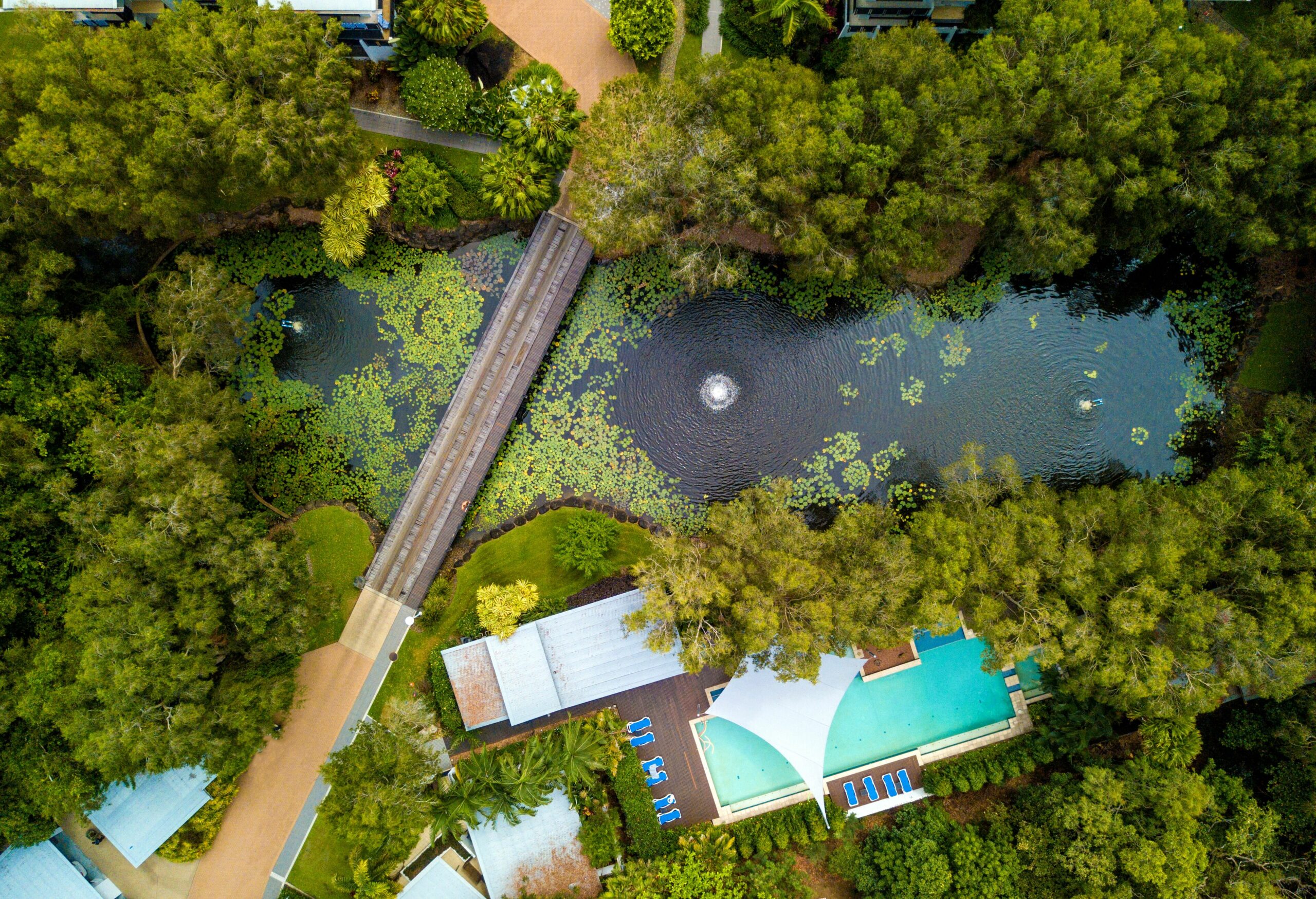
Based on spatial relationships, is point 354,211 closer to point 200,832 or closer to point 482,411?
point 482,411

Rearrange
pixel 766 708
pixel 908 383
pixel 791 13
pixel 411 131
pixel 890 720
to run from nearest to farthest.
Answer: pixel 791 13 < pixel 766 708 < pixel 890 720 < pixel 411 131 < pixel 908 383

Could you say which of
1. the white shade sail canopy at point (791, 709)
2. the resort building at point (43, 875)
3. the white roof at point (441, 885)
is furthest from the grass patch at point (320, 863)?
the white shade sail canopy at point (791, 709)

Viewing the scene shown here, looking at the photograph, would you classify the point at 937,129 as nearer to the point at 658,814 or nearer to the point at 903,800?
the point at 903,800

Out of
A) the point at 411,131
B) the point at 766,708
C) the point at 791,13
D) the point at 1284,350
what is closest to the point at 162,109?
the point at 411,131

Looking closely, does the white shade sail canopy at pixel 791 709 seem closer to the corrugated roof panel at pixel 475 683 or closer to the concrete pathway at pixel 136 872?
the corrugated roof panel at pixel 475 683

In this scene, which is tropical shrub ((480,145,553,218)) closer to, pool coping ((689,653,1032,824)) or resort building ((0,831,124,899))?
pool coping ((689,653,1032,824))

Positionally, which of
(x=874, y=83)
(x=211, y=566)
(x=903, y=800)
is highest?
(x=874, y=83)

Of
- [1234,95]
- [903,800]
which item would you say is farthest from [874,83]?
[903,800]

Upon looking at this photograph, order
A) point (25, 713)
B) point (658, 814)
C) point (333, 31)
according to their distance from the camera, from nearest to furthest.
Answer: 1. point (25, 713)
2. point (333, 31)
3. point (658, 814)
